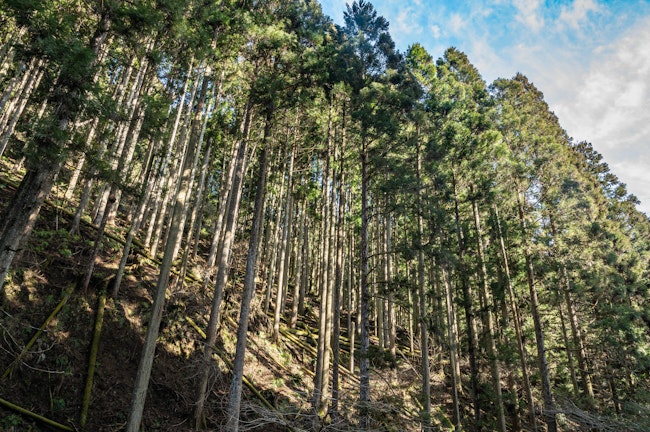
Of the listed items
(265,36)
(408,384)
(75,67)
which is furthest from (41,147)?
(408,384)

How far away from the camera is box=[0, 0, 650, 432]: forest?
636 centimetres

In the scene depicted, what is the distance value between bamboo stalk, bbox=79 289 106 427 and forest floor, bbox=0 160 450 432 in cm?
11

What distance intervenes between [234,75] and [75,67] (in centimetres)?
602

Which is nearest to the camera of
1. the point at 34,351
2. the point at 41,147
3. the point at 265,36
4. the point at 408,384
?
the point at 41,147

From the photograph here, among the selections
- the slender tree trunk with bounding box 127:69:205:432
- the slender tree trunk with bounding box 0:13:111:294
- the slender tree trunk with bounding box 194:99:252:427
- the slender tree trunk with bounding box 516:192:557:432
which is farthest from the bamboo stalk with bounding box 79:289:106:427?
the slender tree trunk with bounding box 516:192:557:432

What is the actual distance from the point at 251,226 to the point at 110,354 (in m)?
5.60

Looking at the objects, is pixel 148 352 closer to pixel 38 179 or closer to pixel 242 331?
pixel 242 331

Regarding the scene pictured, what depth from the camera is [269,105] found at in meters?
10.1

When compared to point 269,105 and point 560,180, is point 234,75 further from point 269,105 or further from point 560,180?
point 560,180

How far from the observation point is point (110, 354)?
8.07 meters

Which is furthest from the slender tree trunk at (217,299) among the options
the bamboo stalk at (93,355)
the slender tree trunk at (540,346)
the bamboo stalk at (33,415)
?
the slender tree trunk at (540,346)

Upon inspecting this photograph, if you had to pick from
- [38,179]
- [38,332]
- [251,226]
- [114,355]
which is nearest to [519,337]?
[251,226]

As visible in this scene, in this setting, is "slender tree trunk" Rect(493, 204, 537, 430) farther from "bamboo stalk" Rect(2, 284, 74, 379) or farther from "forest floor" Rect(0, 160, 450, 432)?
"bamboo stalk" Rect(2, 284, 74, 379)

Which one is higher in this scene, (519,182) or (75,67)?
(519,182)
